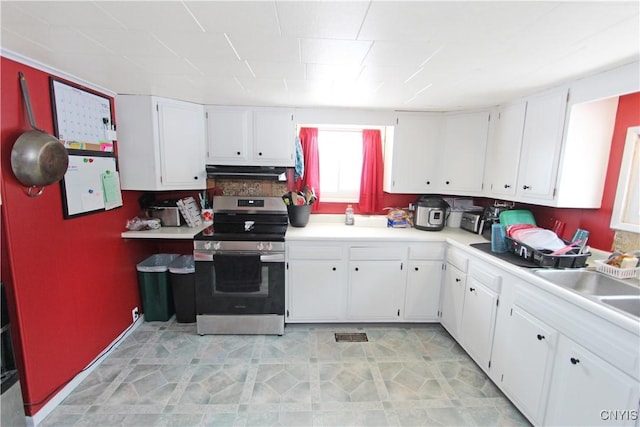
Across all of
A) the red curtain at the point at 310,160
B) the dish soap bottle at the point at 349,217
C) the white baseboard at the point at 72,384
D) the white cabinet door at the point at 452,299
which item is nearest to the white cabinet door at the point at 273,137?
the red curtain at the point at 310,160

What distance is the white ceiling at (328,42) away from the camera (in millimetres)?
1094

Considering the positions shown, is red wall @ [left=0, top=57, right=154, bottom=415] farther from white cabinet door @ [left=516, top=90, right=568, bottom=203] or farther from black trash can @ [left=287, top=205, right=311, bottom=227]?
white cabinet door @ [left=516, top=90, right=568, bottom=203]

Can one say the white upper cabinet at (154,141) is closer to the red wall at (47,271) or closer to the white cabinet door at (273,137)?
the red wall at (47,271)

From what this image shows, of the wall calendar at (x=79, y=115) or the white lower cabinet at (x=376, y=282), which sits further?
the white lower cabinet at (x=376, y=282)

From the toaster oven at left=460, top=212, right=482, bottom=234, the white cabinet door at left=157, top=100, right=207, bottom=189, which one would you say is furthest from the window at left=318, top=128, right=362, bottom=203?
the white cabinet door at left=157, top=100, right=207, bottom=189

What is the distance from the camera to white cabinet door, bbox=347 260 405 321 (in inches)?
107

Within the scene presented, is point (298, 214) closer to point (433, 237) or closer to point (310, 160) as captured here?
point (310, 160)

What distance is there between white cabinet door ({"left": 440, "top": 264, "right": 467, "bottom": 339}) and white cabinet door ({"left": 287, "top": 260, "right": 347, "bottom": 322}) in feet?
3.17

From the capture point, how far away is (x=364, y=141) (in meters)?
3.21

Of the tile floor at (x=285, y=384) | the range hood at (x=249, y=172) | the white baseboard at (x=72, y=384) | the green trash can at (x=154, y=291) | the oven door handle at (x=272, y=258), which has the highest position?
the range hood at (x=249, y=172)

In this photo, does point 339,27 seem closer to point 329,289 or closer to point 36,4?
point 36,4

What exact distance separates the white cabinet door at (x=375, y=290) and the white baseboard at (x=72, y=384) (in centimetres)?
207

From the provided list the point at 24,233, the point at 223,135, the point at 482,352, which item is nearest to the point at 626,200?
the point at 482,352

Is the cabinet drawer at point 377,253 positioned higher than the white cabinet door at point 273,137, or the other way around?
the white cabinet door at point 273,137
